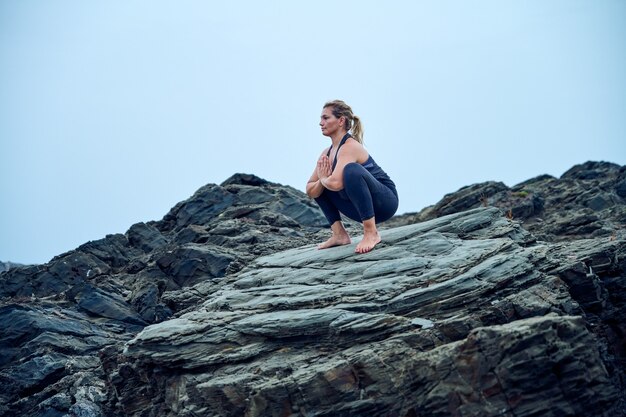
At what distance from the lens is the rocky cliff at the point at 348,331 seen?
7.84 metres

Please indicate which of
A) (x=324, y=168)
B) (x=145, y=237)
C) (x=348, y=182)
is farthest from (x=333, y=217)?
(x=145, y=237)

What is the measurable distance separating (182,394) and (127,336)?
450 centimetres

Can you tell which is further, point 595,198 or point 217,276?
point 595,198

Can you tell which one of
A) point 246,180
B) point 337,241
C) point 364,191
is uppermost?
point 246,180

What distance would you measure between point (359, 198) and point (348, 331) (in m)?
3.17

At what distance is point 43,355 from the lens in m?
12.5

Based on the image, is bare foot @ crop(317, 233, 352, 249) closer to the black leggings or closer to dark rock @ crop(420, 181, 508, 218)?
the black leggings

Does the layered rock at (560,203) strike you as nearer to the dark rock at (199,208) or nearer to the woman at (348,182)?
the woman at (348,182)

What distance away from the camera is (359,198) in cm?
1161

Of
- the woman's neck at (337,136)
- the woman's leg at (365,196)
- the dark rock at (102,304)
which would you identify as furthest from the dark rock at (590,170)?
the dark rock at (102,304)

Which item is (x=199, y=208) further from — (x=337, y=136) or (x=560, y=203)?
(x=560, y=203)

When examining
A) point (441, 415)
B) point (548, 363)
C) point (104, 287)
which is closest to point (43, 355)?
point (104, 287)

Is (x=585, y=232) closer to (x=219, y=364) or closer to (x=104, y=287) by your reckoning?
(x=219, y=364)

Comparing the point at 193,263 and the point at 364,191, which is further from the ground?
the point at 193,263
